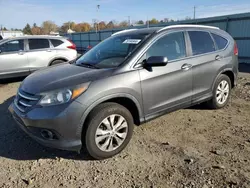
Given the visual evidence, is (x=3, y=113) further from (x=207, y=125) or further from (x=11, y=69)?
(x=207, y=125)

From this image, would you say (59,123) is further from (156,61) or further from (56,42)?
(56,42)

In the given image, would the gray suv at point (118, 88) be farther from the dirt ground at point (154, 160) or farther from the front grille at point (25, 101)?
the dirt ground at point (154, 160)

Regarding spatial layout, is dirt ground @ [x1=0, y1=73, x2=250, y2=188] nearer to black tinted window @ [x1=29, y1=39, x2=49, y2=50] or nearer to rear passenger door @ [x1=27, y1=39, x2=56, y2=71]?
rear passenger door @ [x1=27, y1=39, x2=56, y2=71]

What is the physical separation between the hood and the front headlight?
81 millimetres

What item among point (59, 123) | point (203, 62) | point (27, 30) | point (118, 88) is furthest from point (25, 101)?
point (27, 30)

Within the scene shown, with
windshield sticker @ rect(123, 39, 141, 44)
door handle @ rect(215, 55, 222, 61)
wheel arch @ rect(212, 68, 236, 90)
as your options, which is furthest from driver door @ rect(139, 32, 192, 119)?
wheel arch @ rect(212, 68, 236, 90)

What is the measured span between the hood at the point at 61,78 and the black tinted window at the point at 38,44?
5.21 metres

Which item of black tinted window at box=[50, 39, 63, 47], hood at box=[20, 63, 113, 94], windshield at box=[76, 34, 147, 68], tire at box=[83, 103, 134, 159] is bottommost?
tire at box=[83, 103, 134, 159]

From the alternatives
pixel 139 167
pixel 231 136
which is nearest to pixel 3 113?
pixel 139 167

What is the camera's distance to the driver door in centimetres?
340

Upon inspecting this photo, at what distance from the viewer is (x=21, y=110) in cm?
304

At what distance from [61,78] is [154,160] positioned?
1692mm

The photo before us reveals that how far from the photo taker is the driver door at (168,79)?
3.40 m

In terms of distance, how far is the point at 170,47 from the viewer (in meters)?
3.77
